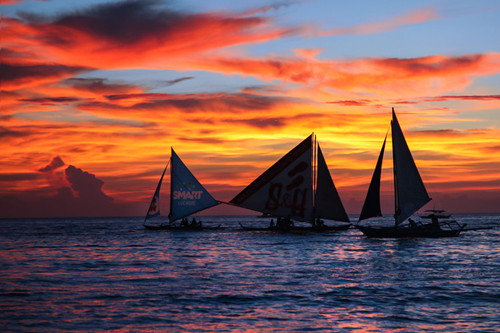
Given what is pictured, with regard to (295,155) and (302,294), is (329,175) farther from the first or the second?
(302,294)

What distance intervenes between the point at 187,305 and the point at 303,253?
31.0 metres

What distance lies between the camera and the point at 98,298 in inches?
1145

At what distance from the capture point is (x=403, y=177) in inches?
2464

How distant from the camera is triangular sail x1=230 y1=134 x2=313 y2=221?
7700cm

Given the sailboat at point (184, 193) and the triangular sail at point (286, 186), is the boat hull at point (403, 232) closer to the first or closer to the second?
the triangular sail at point (286, 186)

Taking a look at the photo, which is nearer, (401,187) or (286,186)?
(401,187)

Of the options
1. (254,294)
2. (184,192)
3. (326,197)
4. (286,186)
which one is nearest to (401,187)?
(326,197)

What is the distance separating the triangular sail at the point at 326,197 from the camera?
76250mm

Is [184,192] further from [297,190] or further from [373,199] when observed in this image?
[373,199]

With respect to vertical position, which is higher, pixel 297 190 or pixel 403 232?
Answer: pixel 297 190

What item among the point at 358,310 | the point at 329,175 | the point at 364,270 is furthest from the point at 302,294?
the point at 329,175

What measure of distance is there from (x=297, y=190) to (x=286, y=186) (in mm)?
1583

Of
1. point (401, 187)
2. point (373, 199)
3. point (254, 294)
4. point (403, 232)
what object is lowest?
point (254, 294)

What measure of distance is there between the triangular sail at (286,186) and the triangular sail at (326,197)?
4.23 ft
